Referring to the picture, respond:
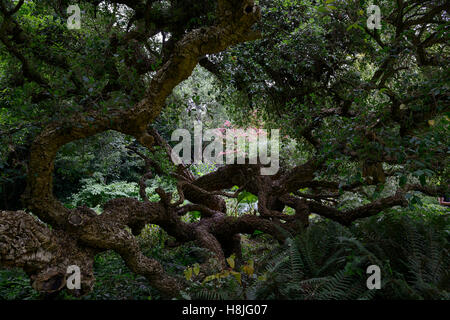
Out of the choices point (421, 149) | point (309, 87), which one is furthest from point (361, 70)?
point (421, 149)

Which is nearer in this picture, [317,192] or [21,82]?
[21,82]

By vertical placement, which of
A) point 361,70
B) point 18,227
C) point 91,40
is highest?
point 361,70

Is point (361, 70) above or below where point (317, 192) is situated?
above

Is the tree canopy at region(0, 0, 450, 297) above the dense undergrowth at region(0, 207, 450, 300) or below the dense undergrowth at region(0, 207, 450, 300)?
above

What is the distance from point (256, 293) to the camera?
2.43m

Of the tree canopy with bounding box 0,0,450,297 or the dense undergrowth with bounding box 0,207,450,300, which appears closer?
the dense undergrowth with bounding box 0,207,450,300

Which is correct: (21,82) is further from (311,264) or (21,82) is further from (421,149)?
(421,149)

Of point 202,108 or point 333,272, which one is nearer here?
point 333,272

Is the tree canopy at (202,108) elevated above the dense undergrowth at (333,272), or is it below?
above

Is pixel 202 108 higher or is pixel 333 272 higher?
pixel 202 108

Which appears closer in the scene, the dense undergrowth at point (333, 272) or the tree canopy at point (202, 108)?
the dense undergrowth at point (333, 272)
